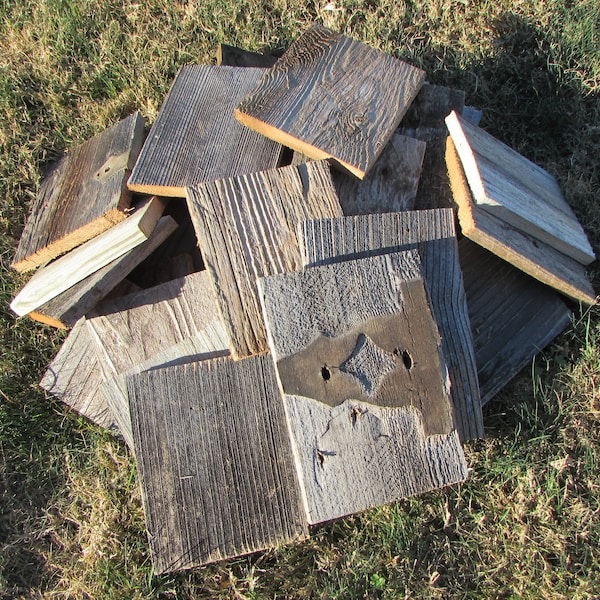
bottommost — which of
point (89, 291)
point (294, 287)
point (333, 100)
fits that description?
point (89, 291)

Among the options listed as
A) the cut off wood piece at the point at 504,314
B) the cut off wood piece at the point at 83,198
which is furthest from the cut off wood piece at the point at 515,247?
the cut off wood piece at the point at 83,198

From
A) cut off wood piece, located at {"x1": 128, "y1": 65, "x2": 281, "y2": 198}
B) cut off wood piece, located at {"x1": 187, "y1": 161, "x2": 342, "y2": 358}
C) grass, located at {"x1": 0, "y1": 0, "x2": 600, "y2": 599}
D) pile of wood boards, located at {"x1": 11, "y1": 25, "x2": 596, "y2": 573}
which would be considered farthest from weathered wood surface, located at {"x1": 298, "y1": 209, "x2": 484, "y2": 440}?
cut off wood piece, located at {"x1": 128, "y1": 65, "x2": 281, "y2": 198}

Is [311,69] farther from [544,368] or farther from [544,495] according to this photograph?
[544,495]

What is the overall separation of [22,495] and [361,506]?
176 centimetres

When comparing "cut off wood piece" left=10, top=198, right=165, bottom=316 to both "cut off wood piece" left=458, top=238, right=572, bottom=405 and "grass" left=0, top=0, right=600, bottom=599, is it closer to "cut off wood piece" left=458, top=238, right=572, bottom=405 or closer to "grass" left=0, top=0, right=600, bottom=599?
"grass" left=0, top=0, right=600, bottom=599

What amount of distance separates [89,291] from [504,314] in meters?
1.89

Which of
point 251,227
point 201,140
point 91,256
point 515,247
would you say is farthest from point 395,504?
point 201,140

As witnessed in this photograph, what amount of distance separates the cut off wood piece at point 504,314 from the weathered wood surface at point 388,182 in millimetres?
365

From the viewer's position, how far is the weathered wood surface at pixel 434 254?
7.89 feet

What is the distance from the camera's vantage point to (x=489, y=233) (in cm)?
254

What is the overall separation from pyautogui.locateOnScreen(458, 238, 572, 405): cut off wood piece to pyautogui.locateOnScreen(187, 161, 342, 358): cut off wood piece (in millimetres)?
778

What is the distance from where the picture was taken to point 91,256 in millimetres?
2797

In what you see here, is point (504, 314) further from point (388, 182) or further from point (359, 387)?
point (359, 387)

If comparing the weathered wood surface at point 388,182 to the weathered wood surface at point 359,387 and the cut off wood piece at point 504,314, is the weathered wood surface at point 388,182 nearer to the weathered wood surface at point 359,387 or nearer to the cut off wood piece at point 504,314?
the cut off wood piece at point 504,314
